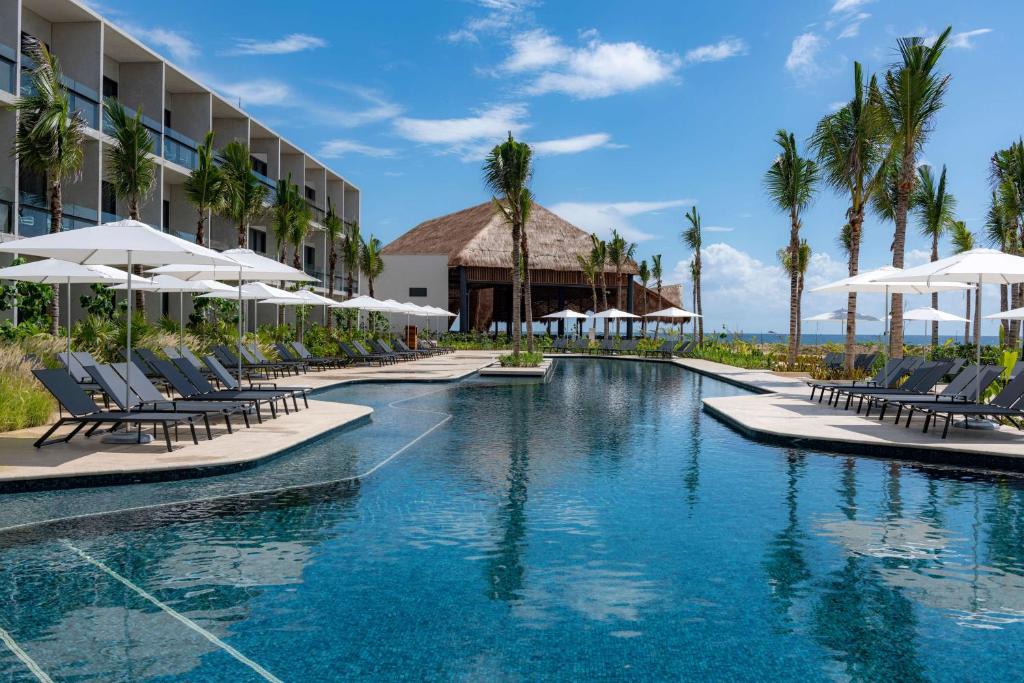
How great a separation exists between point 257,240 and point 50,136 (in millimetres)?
19649

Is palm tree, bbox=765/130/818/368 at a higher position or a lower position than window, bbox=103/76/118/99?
lower

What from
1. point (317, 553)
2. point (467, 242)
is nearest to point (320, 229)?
point (467, 242)

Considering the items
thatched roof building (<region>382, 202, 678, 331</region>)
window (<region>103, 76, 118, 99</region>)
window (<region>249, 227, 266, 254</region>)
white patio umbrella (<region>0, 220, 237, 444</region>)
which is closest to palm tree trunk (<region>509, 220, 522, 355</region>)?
window (<region>103, 76, 118, 99</region>)

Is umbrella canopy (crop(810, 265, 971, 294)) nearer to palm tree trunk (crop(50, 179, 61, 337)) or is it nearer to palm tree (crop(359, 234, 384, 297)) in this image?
palm tree trunk (crop(50, 179, 61, 337))

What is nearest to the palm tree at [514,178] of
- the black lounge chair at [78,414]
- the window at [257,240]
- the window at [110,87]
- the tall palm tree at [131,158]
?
the tall palm tree at [131,158]

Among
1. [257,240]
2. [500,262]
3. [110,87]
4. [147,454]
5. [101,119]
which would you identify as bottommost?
[147,454]

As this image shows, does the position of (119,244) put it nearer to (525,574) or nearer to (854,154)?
(525,574)

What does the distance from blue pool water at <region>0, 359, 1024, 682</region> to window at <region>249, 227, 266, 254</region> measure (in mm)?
28734

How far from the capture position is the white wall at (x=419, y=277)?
148 ft

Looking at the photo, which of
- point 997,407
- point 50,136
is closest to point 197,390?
point 50,136

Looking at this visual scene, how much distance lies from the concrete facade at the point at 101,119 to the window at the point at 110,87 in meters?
0.03

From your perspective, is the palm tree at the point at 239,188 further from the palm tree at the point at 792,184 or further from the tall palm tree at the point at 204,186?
the palm tree at the point at 792,184

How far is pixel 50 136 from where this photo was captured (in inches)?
634

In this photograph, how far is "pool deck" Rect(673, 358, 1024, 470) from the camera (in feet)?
27.8
